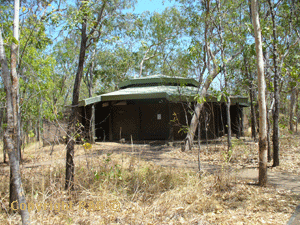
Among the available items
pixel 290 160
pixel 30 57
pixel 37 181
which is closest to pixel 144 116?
pixel 30 57

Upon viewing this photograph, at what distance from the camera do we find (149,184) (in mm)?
5164

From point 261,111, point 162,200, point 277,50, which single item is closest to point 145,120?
point 277,50

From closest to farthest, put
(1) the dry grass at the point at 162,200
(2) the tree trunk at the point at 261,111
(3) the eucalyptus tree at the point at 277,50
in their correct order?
(1) the dry grass at the point at 162,200, (2) the tree trunk at the point at 261,111, (3) the eucalyptus tree at the point at 277,50

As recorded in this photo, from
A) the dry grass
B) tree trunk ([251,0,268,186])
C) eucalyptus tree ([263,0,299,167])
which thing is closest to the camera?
the dry grass

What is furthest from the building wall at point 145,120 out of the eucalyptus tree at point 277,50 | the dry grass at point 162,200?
the dry grass at point 162,200

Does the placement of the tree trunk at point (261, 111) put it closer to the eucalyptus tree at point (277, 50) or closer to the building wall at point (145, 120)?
the eucalyptus tree at point (277, 50)

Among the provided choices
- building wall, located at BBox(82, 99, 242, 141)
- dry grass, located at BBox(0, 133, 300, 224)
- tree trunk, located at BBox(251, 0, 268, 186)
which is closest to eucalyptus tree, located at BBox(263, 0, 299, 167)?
tree trunk, located at BBox(251, 0, 268, 186)

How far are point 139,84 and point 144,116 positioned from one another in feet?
8.31

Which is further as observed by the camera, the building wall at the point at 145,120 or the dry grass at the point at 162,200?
the building wall at the point at 145,120

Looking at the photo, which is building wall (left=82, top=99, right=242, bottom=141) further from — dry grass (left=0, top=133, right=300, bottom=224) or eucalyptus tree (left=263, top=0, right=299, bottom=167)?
dry grass (left=0, top=133, right=300, bottom=224)

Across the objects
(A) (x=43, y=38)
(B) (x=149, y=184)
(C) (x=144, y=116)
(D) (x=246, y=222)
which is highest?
(A) (x=43, y=38)

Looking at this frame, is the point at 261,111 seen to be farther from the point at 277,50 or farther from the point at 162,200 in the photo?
the point at 277,50

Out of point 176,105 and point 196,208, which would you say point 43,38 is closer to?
point 196,208

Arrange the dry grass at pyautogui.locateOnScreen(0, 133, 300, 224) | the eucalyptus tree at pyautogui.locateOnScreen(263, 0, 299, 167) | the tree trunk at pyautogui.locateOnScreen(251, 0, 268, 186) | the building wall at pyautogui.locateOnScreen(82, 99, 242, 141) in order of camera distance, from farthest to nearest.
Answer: the building wall at pyautogui.locateOnScreen(82, 99, 242, 141)
the eucalyptus tree at pyautogui.locateOnScreen(263, 0, 299, 167)
the tree trunk at pyautogui.locateOnScreen(251, 0, 268, 186)
the dry grass at pyautogui.locateOnScreen(0, 133, 300, 224)
